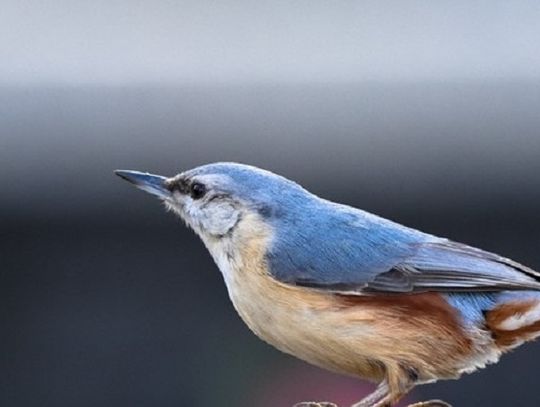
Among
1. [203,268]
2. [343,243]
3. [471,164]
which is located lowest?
[203,268]

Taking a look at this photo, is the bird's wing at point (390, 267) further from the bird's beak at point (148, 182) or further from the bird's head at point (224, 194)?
the bird's beak at point (148, 182)

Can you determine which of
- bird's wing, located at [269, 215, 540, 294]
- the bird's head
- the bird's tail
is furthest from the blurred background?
the bird's tail

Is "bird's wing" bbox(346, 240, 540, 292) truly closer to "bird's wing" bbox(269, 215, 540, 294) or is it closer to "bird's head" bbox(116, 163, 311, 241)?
"bird's wing" bbox(269, 215, 540, 294)

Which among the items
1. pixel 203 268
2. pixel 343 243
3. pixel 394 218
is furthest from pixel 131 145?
pixel 343 243

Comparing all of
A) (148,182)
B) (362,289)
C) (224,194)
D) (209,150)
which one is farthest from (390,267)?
(209,150)

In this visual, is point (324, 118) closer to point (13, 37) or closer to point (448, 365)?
point (13, 37)

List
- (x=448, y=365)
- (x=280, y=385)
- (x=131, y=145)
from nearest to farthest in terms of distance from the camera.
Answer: (x=448, y=365) < (x=280, y=385) < (x=131, y=145)
